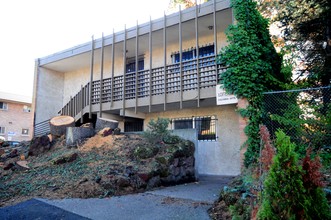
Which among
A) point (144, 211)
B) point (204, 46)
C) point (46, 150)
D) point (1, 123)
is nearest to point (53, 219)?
point (144, 211)

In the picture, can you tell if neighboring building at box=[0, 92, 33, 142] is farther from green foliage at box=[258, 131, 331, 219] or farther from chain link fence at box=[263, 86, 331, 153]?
green foliage at box=[258, 131, 331, 219]

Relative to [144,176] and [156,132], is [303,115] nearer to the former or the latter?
[156,132]

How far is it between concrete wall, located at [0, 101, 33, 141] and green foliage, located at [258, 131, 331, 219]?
88.8ft

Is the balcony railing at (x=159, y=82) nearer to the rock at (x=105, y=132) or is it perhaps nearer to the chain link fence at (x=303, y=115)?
the rock at (x=105, y=132)

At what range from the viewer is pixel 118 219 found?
4.36 metres

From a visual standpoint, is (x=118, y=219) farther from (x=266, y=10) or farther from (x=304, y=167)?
(x=266, y=10)

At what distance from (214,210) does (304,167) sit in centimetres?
238

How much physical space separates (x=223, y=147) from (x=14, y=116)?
2490 centimetres

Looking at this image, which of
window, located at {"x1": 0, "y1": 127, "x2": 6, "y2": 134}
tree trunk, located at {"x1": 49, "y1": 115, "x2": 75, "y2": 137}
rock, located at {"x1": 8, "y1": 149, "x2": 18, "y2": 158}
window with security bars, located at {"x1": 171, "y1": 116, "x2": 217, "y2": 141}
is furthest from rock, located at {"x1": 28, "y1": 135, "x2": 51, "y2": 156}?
window, located at {"x1": 0, "y1": 127, "x2": 6, "y2": 134}

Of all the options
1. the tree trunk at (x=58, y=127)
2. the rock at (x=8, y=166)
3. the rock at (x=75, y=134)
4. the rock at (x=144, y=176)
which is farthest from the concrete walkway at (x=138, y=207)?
the tree trunk at (x=58, y=127)

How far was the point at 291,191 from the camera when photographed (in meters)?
2.45

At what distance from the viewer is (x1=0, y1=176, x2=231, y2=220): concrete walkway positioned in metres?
4.50

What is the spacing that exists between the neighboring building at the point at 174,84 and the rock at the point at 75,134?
2.01 m

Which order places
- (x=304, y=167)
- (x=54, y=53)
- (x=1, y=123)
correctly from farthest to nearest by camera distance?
1. (x=1, y=123)
2. (x=54, y=53)
3. (x=304, y=167)
